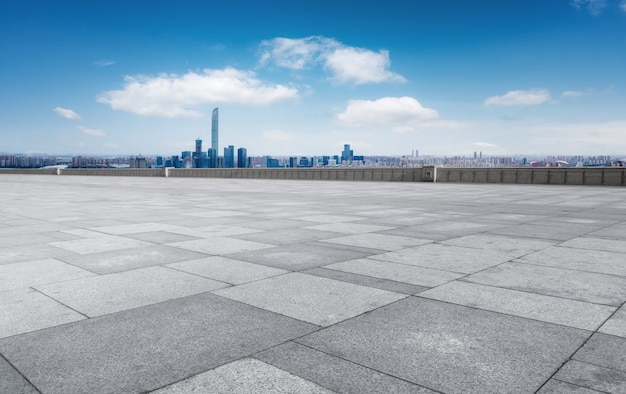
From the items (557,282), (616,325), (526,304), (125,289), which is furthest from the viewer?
(557,282)

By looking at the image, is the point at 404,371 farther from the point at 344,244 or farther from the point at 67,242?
the point at 67,242

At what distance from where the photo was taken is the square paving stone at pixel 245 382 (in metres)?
3.12

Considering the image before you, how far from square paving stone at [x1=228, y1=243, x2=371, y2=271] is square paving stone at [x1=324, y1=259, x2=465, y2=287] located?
13.1 inches

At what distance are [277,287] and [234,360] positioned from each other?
207cm

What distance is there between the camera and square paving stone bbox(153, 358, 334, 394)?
312 centimetres

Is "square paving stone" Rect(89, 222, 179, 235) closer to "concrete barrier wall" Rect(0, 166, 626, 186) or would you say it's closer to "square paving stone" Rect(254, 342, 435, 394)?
"square paving stone" Rect(254, 342, 435, 394)

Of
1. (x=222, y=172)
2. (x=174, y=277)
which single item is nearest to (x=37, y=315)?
(x=174, y=277)

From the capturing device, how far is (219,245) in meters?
8.51

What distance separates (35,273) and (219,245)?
2953mm

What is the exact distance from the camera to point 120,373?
Answer: 3.37 meters

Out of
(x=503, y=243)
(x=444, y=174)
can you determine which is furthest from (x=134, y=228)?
(x=444, y=174)

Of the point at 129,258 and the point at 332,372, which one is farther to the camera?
the point at 129,258

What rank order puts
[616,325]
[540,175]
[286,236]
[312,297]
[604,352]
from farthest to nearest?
1. [540,175]
2. [286,236]
3. [312,297]
4. [616,325]
5. [604,352]

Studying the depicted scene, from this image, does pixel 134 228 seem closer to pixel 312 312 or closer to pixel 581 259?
pixel 312 312
